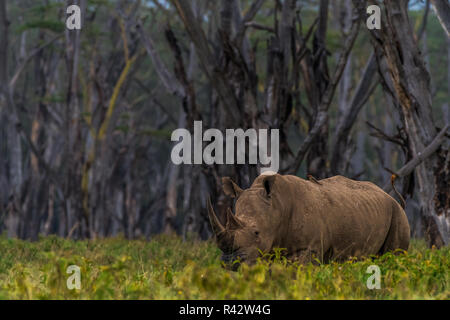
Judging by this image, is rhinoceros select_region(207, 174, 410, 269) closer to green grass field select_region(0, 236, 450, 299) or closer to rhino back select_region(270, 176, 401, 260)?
rhino back select_region(270, 176, 401, 260)

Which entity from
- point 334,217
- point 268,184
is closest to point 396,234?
point 334,217

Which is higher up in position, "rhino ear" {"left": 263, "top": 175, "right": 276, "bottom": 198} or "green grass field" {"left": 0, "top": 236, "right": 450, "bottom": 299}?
"rhino ear" {"left": 263, "top": 175, "right": 276, "bottom": 198}

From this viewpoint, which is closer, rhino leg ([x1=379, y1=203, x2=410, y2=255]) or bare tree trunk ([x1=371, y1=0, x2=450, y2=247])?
rhino leg ([x1=379, y1=203, x2=410, y2=255])

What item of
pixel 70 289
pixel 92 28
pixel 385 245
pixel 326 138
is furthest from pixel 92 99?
pixel 70 289

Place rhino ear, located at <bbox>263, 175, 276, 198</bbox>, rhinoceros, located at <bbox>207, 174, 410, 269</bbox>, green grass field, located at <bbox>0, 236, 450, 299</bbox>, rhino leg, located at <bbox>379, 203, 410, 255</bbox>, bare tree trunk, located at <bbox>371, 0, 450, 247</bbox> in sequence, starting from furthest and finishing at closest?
bare tree trunk, located at <bbox>371, 0, 450, 247</bbox> → rhino leg, located at <bbox>379, 203, 410, 255</bbox> → rhino ear, located at <bbox>263, 175, 276, 198</bbox> → rhinoceros, located at <bbox>207, 174, 410, 269</bbox> → green grass field, located at <bbox>0, 236, 450, 299</bbox>

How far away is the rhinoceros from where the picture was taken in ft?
16.4

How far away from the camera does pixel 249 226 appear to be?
512 centimetres

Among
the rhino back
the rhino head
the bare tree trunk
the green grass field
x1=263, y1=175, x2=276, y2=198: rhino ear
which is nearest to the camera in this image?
the green grass field

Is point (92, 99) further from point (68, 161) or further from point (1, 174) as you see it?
point (68, 161)

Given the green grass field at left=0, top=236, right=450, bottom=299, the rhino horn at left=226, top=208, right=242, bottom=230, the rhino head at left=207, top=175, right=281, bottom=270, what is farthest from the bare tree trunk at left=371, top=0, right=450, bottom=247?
the rhino horn at left=226, top=208, right=242, bottom=230

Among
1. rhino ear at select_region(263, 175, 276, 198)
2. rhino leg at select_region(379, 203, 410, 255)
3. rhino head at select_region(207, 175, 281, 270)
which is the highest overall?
rhino ear at select_region(263, 175, 276, 198)

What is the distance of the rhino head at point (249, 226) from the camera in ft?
15.8

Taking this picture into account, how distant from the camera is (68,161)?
14117mm

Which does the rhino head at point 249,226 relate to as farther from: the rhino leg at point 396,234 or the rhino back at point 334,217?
the rhino leg at point 396,234
